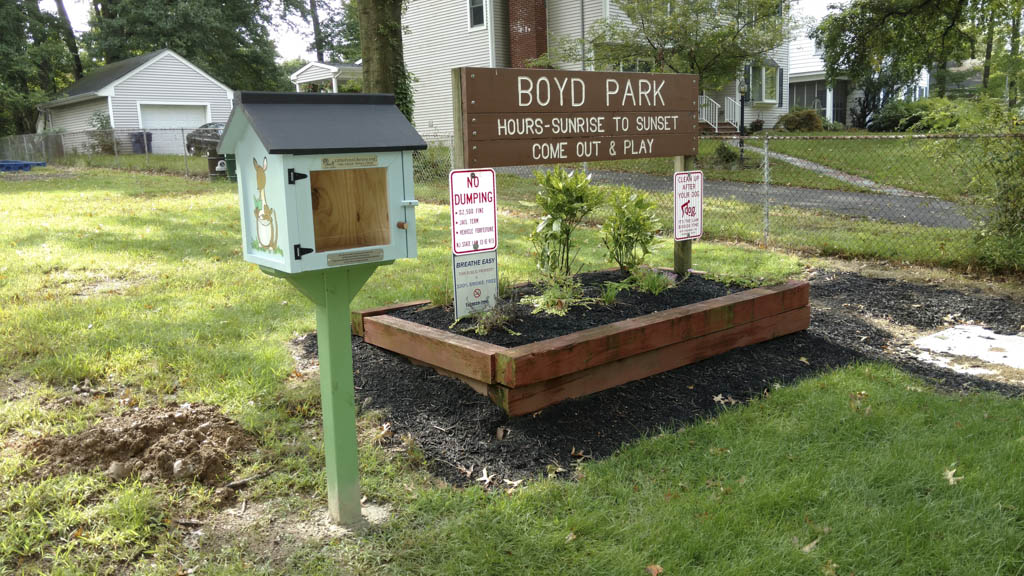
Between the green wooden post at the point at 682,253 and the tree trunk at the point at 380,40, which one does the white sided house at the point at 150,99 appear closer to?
the tree trunk at the point at 380,40

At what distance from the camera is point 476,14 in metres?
23.7

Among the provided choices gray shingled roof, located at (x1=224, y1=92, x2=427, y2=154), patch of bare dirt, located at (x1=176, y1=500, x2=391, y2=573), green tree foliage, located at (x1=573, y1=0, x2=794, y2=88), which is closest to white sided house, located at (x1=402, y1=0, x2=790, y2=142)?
green tree foliage, located at (x1=573, y1=0, x2=794, y2=88)

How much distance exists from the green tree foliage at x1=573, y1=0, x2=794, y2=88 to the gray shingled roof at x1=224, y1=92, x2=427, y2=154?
52.6 feet

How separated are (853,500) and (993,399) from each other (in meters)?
1.66

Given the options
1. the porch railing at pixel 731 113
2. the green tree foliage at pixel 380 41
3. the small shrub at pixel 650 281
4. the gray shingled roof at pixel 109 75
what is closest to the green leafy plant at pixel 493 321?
the small shrub at pixel 650 281

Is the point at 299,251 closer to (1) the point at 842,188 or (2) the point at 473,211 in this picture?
(2) the point at 473,211

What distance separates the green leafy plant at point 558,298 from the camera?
4586mm

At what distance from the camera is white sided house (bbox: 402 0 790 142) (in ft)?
72.3

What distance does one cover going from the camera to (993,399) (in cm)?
409

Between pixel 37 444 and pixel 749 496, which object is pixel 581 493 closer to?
pixel 749 496

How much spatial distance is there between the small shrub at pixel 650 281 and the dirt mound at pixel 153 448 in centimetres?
273

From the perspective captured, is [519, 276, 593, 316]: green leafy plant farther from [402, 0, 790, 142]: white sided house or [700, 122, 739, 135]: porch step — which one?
[700, 122, 739, 135]: porch step

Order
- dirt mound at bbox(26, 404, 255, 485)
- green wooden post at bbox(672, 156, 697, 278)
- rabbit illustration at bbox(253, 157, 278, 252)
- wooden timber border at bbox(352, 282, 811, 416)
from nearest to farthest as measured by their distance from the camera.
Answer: rabbit illustration at bbox(253, 157, 278, 252), dirt mound at bbox(26, 404, 255, 485), wooden timber border at bbox(352, 282, 811, 416), green wooden post at bbox(672, 156, 697, 278)

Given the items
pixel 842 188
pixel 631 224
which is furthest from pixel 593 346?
pixel 842 188
